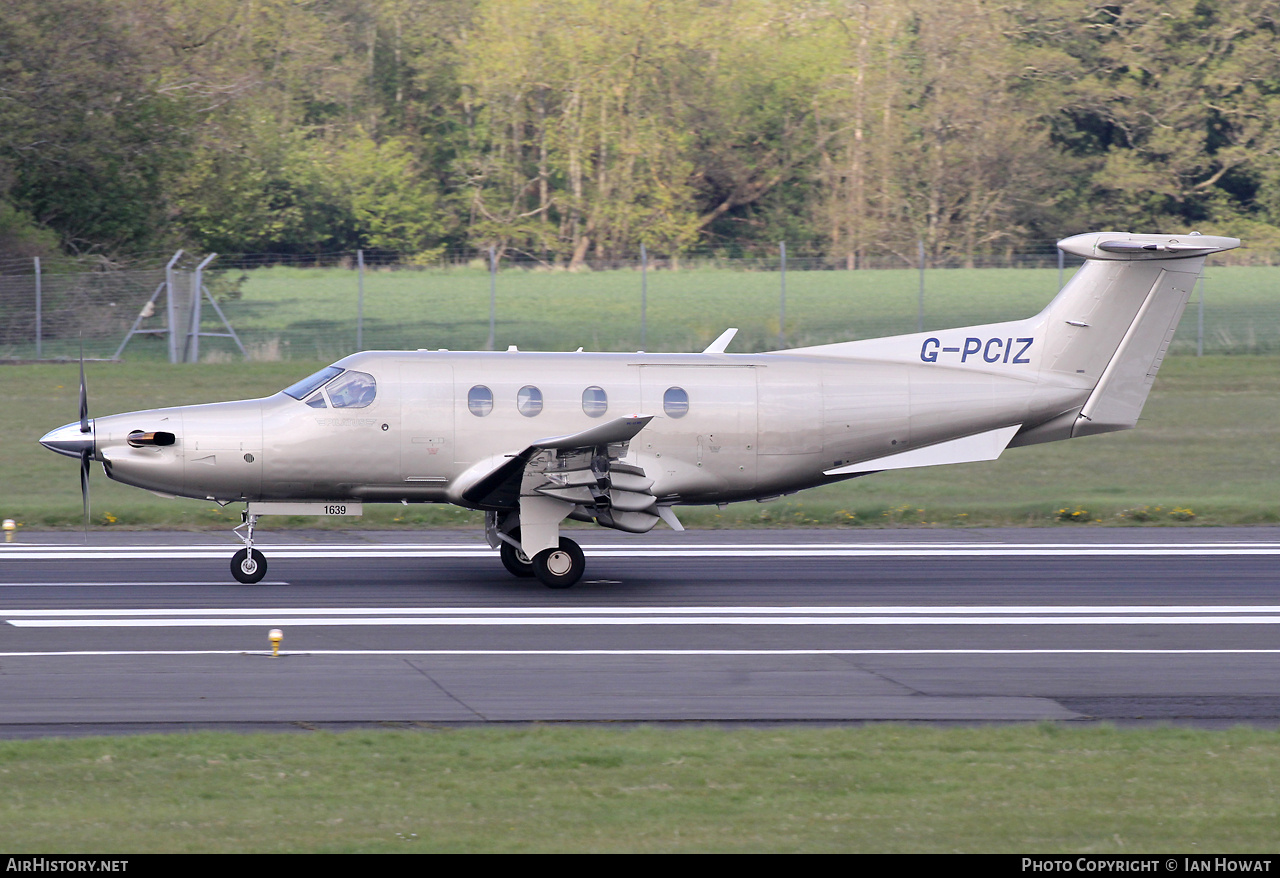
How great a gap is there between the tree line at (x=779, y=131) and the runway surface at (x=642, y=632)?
29663mm

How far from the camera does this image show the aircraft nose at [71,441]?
14797 millimetres

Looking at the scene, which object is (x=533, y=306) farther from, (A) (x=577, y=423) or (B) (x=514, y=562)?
(A) (x=577, y=423)

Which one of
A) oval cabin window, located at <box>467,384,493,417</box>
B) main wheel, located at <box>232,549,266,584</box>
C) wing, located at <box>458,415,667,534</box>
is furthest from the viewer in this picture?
oval cabin window, located at <box>467,384,493,417</box>

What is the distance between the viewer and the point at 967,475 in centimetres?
2639

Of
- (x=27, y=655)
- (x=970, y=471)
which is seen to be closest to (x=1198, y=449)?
(x=970, y=471)

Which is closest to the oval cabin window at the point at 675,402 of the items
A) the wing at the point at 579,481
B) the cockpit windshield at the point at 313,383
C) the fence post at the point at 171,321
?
the wing at the point at 579,481

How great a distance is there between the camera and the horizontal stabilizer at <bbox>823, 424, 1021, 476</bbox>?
53.8ft

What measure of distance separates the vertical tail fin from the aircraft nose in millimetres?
10519

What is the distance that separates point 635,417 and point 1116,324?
19.8 feet

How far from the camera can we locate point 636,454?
15734 mm

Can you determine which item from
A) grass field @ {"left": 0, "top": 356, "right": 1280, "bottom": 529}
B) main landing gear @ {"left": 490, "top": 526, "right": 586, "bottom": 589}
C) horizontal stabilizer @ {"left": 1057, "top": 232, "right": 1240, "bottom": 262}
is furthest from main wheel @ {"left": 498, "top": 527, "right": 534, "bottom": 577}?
horizontal stabilizer @ {"left": 1057, "top": 232, "right": 1240, "bottom": 262}

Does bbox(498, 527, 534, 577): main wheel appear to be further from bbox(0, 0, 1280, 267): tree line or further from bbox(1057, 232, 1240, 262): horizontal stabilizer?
bbox(0, 0, 1280, 267): tree line

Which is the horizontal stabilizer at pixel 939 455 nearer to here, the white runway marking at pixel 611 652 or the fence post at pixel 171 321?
the white runway marking at pixel 611 652

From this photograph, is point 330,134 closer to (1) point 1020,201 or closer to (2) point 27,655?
(1) point 1020,201
